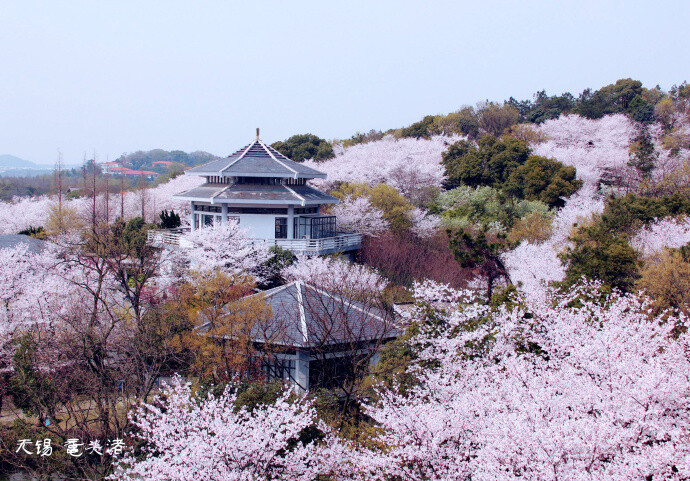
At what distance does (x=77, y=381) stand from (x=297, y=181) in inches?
630

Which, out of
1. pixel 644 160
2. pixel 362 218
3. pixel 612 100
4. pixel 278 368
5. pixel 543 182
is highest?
pixel 612 100

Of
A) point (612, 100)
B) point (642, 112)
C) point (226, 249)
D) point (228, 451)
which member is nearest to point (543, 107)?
point (612, 100)

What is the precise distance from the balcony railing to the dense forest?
74 cm

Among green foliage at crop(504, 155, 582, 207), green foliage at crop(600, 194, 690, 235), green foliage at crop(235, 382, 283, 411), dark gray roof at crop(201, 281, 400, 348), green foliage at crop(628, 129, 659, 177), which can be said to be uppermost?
green foliage at crop(628, 129, 659, 177)

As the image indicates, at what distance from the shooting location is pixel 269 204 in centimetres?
2586

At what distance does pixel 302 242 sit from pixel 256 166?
5075 mm

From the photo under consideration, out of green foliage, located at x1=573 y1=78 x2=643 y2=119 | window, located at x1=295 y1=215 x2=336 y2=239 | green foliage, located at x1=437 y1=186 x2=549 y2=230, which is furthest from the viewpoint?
green foliage, located at x1=573 y1=78 x2=643 y2=119

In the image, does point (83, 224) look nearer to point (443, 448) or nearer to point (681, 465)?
point (443, 448)

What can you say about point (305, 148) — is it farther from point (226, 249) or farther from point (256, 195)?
point (226, 249)

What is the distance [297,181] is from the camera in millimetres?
28500

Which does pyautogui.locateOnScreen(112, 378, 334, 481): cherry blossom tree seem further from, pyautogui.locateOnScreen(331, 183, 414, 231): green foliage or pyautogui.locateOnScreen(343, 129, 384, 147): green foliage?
pyautogui.locateOnScreen(343, 129, 384, 147): green foliage

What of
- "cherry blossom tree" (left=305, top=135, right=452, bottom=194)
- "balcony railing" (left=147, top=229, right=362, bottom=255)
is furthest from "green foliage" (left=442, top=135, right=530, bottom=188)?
"balcony railing" (left=147, top=229, right=362, bottom=255)

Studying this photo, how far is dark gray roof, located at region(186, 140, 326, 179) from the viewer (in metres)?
26.5

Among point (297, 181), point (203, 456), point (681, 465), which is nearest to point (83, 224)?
point (297, 181)
